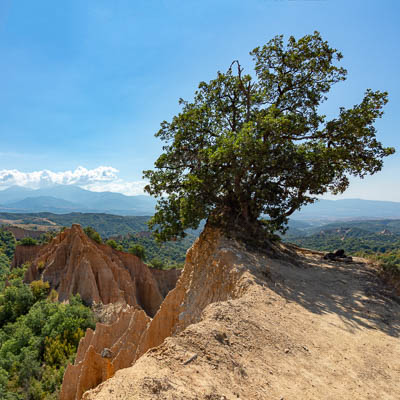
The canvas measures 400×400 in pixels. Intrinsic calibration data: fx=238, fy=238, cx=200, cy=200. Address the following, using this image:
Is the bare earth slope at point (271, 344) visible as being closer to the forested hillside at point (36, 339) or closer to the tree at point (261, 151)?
the tree at point (261, 151)

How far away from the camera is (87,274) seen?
31031mm

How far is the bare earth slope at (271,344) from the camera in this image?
3145 mm

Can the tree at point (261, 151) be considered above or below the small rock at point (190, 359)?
above

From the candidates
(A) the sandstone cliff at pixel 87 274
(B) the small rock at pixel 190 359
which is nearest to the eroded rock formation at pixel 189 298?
(B) the small rock at pixel 190 359

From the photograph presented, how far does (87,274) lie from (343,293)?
31000 mm

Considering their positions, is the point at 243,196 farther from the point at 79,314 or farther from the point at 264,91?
the point at 79,314

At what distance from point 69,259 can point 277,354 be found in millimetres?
36156

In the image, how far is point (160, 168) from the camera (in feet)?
42.9

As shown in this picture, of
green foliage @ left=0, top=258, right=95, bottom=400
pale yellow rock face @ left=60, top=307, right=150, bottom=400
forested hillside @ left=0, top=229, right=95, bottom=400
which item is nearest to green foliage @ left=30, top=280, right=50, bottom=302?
forested hillside @ left=0, top=229, right=95, bottom=400

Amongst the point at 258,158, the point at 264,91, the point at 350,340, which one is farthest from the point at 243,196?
the point at 350,340

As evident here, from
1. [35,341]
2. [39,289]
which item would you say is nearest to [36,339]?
[35,341]

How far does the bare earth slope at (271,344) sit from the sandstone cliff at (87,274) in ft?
85.6

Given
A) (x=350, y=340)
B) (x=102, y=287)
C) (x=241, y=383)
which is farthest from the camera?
(x=102, y=287)

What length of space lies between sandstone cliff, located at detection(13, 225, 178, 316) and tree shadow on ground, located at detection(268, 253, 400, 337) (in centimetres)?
2746
